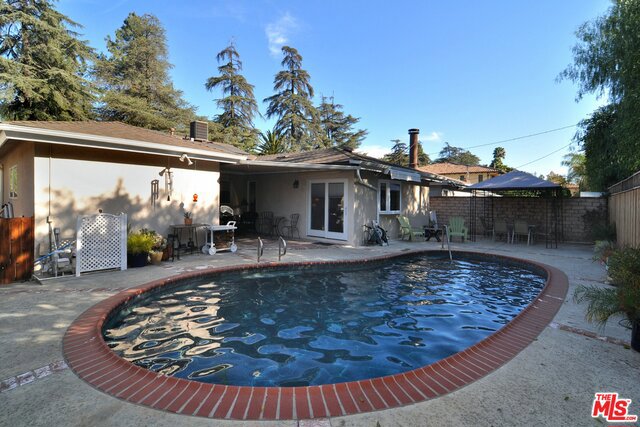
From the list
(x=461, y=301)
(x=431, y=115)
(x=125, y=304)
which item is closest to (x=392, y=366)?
(x=461, y=301)

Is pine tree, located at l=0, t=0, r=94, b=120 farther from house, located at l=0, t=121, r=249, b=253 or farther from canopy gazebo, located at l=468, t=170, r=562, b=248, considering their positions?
canopy gazebo, located at l=468, t=170, r=562, b=248

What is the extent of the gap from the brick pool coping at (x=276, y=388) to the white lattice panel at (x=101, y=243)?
347 centimetres

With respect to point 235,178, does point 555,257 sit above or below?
below

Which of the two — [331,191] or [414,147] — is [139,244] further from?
[414,147]

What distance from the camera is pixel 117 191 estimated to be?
26.8 feet

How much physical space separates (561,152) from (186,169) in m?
38.6

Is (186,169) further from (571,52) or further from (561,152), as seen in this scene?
(561,152)

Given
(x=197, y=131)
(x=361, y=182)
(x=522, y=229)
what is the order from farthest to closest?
(x=197, y=131), (x=522, y=229), (x=361, y=182)

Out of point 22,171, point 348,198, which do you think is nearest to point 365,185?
point 348,198

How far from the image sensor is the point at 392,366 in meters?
3.58

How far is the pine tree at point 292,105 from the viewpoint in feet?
96.6

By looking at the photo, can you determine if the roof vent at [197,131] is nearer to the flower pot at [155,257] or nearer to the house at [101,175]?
the house at [101,175]

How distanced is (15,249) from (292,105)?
25.6 m

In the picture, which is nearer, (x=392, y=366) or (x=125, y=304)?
(x=392, y=366)
